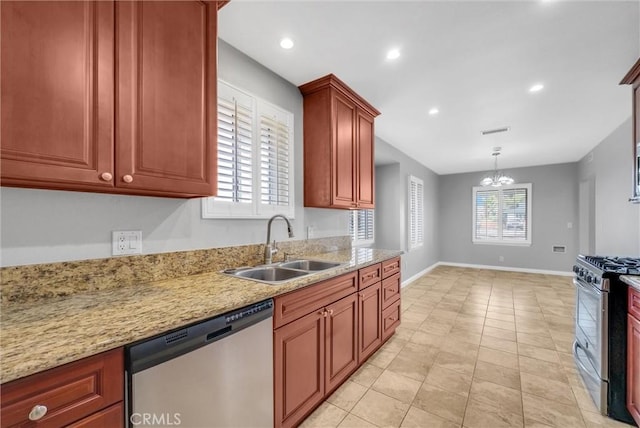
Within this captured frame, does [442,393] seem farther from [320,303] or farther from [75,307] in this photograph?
[75,307]

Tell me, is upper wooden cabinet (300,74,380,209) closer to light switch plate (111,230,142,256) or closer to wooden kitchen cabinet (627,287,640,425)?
light switch plate (111,230,142,256)

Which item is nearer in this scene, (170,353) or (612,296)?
(170,353)

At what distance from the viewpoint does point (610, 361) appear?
5.77ft

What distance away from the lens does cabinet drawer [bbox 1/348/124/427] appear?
2.15 feet

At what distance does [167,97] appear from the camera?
4.24ft

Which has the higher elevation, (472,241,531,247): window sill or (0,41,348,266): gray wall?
(0,41,348,266): gray wall

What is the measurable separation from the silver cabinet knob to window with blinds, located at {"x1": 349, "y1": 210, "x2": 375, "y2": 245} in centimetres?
360

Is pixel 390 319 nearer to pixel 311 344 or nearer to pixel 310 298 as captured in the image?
pixel 311 344

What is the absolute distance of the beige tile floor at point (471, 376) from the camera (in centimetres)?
173

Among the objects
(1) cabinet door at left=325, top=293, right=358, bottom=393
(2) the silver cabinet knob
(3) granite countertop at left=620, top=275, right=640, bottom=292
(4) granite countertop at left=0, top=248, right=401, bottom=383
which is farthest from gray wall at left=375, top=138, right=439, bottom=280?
(2) the silver cabinet knob

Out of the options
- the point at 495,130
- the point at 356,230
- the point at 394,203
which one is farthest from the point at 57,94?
the point at 394,203

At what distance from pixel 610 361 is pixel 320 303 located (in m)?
1.98

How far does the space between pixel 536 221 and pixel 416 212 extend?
3.01 m

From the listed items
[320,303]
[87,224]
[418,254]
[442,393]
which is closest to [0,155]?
[87,224]
